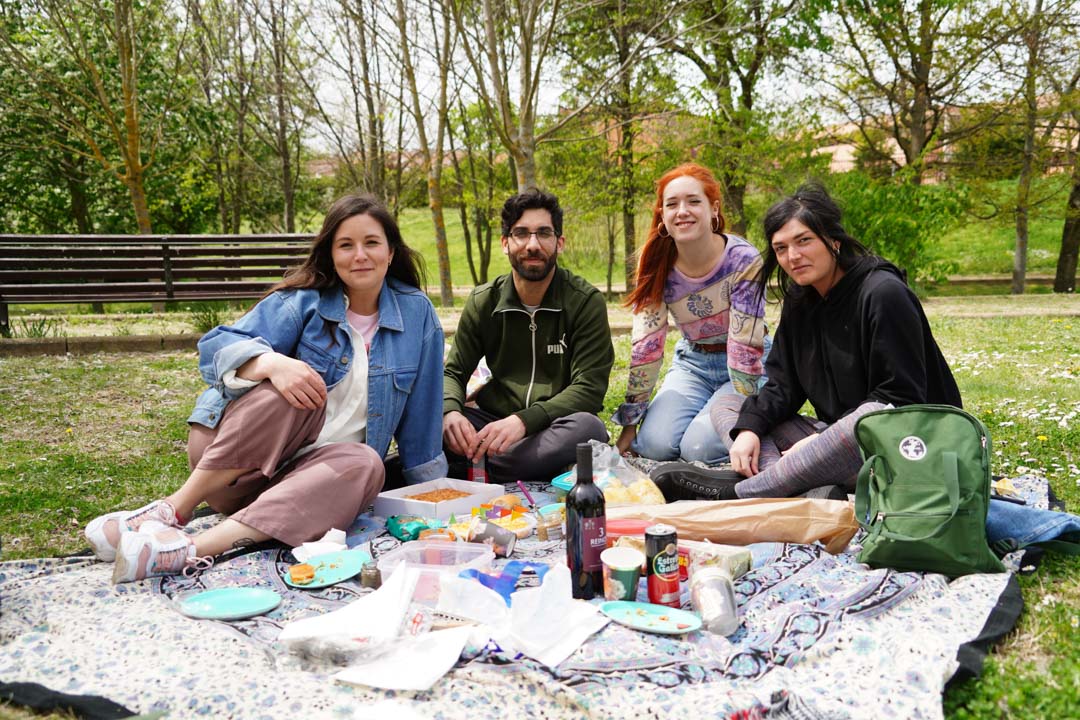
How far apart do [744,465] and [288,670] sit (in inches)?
90.5

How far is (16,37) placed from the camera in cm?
1605

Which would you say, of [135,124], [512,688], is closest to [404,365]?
[512,688]

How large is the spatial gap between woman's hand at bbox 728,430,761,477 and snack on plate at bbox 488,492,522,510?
1.04 meters

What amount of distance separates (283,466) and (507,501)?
105 cm

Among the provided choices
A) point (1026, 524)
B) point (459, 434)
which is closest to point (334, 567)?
point (459, 434)

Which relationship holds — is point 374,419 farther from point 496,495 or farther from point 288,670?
point 288,670

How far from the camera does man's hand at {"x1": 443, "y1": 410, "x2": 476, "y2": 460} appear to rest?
411cm

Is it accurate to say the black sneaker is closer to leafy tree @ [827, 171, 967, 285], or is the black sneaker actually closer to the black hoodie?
the black hoodie

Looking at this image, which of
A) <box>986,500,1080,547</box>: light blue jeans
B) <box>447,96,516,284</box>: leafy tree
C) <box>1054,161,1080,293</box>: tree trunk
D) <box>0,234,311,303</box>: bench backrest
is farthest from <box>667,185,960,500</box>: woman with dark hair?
<box>1054,161,1080,293</box>: tree trunk

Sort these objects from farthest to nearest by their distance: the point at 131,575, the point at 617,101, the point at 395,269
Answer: the point at 617,101 < the point at 395,269 < the point at 131,575

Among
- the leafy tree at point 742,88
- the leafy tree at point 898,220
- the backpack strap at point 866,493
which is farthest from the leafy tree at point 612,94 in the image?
the backpack strap at point 866,493

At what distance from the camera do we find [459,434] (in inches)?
163

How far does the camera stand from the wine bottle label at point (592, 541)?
8.51 feet

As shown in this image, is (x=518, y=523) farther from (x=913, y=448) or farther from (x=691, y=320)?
(x=691, y=320)
